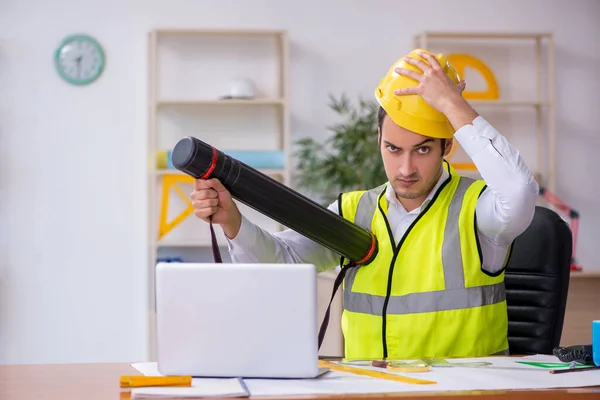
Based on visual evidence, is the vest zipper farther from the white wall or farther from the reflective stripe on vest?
the white wall

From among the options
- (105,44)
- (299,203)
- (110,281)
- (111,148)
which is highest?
(105,44)

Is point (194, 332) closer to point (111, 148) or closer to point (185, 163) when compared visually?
point (185, 163)

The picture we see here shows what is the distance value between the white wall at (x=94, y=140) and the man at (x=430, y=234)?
282 centimetres

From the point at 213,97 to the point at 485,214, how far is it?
3013 mm

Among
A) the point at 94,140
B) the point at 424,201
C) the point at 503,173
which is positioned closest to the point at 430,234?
the point at 424,201

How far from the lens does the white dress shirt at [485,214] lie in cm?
185

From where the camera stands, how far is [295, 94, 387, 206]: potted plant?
446cm

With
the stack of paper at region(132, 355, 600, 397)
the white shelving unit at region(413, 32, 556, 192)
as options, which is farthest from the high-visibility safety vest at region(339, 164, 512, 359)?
the white shelving unit at region(413, 32, 556, 192)

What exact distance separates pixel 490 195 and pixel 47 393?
3.53ft

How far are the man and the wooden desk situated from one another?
474mm

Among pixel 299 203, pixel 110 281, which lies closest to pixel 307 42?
pixel 110 281

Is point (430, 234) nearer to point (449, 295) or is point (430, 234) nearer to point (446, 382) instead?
point (449, 295)

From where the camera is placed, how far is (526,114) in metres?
4.99

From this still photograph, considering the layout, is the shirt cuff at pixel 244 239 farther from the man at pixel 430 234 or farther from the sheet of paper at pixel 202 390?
the sheet of paper at pixel 202 390
